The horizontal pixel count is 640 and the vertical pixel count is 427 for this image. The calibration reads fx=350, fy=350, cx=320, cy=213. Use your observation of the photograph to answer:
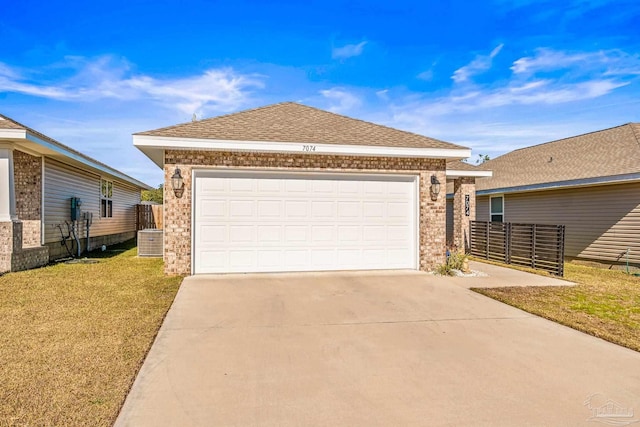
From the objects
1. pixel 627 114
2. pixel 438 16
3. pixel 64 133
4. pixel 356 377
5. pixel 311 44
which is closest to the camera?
pixel 356 377

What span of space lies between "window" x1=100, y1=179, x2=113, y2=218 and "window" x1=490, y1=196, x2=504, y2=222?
16304mm

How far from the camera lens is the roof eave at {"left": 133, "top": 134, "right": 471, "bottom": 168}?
24.6ft

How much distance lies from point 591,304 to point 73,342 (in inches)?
301

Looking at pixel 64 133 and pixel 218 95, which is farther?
pixel 64 133

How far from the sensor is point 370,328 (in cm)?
460

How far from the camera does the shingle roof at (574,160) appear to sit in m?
10.8

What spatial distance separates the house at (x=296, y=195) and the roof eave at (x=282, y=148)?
0.02 m

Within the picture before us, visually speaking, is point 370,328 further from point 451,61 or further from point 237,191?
point 451,61

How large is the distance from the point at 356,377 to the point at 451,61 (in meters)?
13.8

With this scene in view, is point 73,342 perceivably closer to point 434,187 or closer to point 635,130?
point 434,187

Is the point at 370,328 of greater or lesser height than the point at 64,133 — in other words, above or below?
below

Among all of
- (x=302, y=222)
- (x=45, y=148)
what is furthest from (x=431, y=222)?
(x=45, y=148)

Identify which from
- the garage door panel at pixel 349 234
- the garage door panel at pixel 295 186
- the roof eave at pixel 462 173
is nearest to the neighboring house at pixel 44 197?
the garage door panel at pixel 295 186

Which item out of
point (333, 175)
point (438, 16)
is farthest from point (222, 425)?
point (438, 16)
